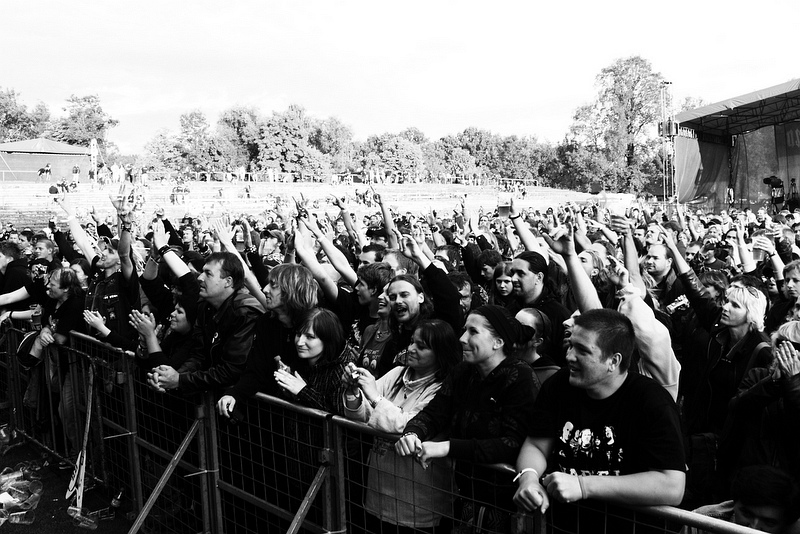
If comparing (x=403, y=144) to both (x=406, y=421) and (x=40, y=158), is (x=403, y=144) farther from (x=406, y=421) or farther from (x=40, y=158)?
(x=406, y=421)

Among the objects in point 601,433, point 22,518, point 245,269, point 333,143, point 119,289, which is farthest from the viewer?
point 333,143

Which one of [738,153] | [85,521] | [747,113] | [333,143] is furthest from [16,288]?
[333,143]

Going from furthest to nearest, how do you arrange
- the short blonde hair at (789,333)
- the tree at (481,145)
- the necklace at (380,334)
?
the tree at (481,145)
the necklace at (380,334)
the short blonde hair at (789,333)

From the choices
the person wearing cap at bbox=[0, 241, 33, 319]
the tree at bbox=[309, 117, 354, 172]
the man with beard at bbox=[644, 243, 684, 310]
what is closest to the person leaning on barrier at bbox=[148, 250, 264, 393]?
the person wearing cap at bbox=[0, 241, 33, 319]

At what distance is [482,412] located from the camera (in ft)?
9.23

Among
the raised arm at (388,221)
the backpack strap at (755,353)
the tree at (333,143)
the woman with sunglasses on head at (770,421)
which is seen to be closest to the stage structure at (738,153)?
the raised arm at (388,221)

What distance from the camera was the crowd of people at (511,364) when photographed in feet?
7.91

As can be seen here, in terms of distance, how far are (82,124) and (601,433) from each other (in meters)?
76.1

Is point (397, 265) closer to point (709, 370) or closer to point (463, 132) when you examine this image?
point (709, 370)

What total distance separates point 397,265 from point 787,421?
2.65 meters

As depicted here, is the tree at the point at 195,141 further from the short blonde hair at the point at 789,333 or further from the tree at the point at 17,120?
the short blonde hair at the point at 789,333

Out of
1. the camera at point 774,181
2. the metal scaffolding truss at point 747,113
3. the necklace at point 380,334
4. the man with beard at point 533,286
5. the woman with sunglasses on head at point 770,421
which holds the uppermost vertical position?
the metal scaffolding truss at point 747,113

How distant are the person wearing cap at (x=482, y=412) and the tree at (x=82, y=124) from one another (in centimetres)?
7363

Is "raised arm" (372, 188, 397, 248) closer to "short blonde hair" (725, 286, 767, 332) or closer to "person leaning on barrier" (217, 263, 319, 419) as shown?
"person leaning on barrier" (217, 263, 319, 419)
